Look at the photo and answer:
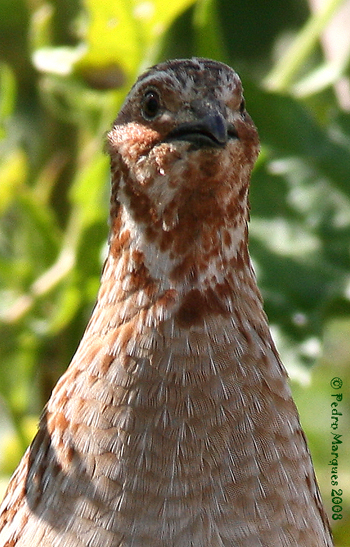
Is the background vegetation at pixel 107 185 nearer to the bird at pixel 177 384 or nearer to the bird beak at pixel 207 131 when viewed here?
the bird at pixel 177 384

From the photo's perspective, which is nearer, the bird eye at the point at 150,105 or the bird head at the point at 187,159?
the bird head at the point at 187,159

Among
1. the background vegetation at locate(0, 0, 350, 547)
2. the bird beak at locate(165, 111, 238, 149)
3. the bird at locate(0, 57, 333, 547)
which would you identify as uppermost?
the background vegetation at locate(0, 0, 350, 547)

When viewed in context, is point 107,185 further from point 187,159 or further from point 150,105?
point 187,159

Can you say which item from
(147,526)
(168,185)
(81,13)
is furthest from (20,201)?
(147,526)

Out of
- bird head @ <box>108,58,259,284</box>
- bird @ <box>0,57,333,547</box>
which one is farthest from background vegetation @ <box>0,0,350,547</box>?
bird head @ <box>108,58,259,284</box>

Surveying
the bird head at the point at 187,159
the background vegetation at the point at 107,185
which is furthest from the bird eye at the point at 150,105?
the background vegetation at the point at 107,185

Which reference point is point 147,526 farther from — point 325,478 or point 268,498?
point 325,478

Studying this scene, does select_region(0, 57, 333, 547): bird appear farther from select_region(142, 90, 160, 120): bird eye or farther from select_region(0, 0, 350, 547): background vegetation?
select_region(0, 0, 350, 547): background vegetation
